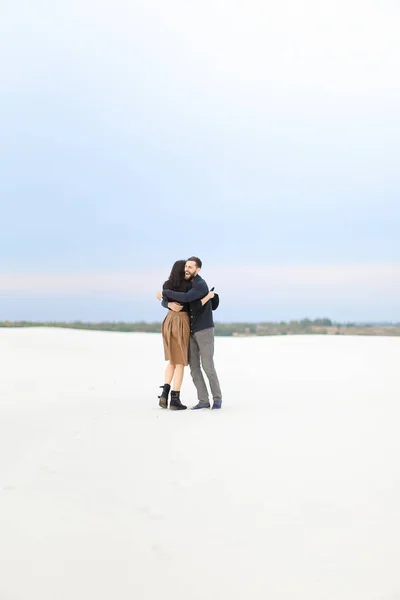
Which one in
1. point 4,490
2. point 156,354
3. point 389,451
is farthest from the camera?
point 156,354

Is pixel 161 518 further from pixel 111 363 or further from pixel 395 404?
pixel 111 363

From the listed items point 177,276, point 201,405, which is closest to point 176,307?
point 177,276

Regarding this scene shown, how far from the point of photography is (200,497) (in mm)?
4766

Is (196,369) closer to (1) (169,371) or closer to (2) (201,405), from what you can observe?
(1) (169,371)

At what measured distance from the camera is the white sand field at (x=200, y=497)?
3.52 metres

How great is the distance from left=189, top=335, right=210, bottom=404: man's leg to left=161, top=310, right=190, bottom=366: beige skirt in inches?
6.0

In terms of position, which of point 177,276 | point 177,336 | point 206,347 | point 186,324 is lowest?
point 206,347

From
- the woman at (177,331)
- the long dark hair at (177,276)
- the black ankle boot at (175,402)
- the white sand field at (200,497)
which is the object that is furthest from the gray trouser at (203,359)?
the long dark hair at (177,276)

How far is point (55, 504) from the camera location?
4.56 metres

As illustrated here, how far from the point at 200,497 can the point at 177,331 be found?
398 centimetres

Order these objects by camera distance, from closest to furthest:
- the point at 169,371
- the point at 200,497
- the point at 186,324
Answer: the point at 200,497 < the point at 186,324 < the point at 169,371

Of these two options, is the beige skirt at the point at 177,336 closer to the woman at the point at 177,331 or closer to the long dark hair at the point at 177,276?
the woman at the point at 177,331

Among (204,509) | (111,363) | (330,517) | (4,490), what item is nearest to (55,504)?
(4,490)

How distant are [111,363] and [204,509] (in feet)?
33.9
